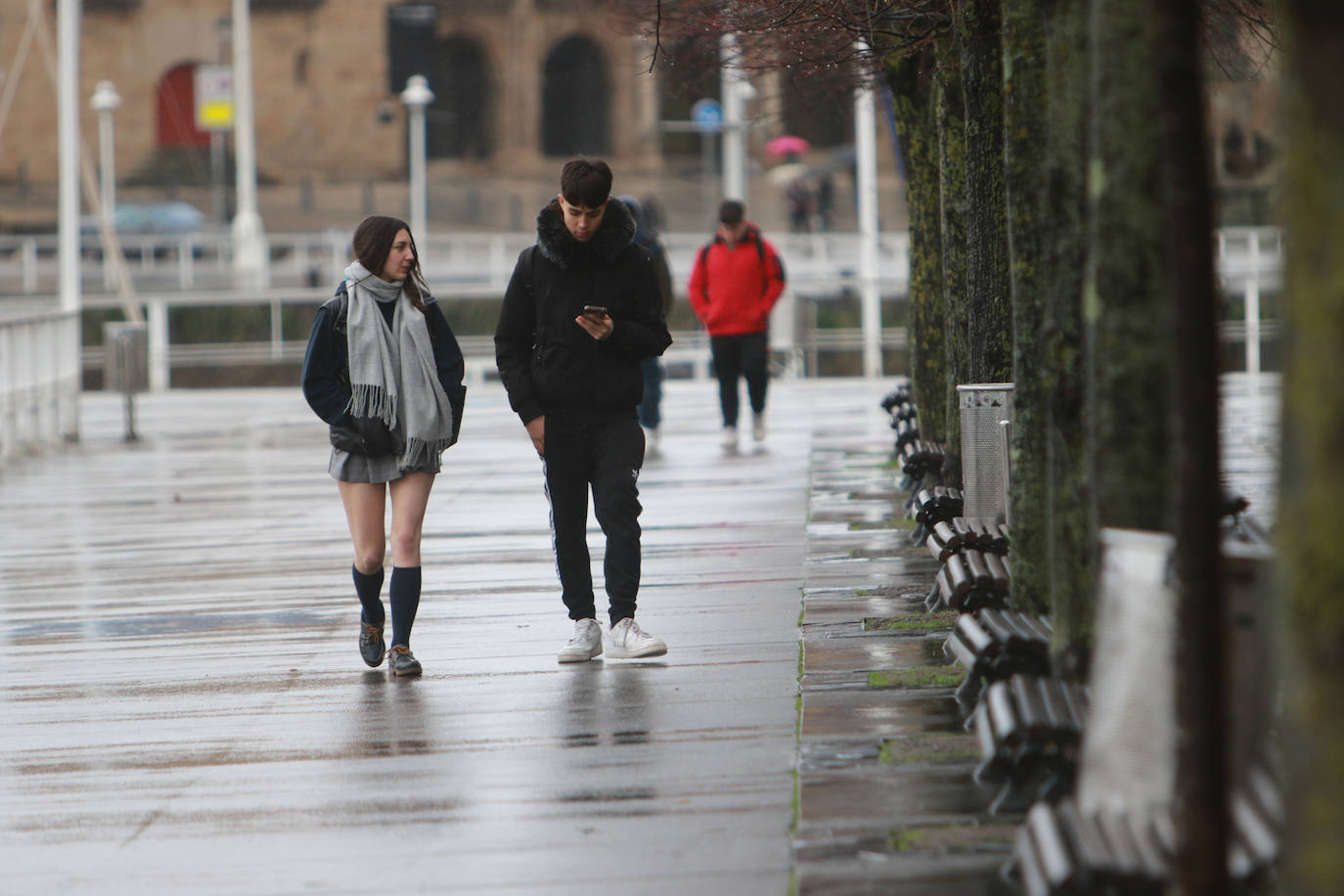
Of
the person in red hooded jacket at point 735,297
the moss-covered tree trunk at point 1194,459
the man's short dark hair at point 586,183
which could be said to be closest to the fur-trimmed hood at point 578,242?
the man's short dark hair at point 586,183

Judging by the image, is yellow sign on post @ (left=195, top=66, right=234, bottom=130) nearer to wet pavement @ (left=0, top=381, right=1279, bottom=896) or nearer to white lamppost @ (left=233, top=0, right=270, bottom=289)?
white lamppost @ (left=233, top=0, right=270, bottom=289)

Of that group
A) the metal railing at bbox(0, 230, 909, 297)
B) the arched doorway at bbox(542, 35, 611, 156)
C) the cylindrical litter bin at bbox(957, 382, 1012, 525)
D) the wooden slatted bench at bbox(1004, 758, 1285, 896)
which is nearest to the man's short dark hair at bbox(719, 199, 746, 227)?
the cylindrical litter bin at bbox(957, 382, 1012, 525)

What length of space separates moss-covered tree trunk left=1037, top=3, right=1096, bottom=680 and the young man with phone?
243cm

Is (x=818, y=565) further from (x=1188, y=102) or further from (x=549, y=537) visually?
(x=1188, y=102)

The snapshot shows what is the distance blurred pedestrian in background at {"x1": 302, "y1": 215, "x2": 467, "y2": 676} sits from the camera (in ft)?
24.2

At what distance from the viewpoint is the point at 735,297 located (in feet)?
53.5

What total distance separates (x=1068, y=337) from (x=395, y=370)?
3036mm

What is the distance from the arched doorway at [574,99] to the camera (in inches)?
2408

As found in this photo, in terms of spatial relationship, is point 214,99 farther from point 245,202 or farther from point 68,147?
point 68,147

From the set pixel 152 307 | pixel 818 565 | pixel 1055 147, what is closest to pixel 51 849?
pixel 1055 147

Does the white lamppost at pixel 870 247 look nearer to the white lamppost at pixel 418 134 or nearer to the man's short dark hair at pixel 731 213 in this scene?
the man's short dark hair at pixel 731 213

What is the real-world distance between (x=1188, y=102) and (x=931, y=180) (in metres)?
9.31

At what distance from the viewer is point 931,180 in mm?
12570

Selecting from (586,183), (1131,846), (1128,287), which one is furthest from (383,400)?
(1131,846)
